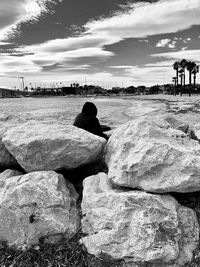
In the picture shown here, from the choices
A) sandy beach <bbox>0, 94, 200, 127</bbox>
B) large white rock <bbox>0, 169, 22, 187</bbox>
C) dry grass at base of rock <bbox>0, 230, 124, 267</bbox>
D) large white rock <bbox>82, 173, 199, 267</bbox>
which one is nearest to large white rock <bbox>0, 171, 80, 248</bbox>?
dry grass at base of rock <bbox>0, 230, 124, 267</bbox>

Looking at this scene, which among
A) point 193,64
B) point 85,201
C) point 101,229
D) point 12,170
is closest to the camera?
point 101,229

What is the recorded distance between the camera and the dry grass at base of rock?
375 centimetres

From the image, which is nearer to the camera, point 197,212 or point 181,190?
point 181,190

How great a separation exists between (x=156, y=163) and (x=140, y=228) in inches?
35.0

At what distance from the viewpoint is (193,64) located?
10588 centimetres

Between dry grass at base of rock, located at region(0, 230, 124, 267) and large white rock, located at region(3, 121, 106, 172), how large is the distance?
116 centimetres

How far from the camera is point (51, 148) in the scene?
463 centimetres

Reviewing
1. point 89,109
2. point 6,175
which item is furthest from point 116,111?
point 6,175

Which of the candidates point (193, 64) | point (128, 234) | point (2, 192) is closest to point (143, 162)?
point (128, 234)

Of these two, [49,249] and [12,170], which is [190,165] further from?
[12,170]

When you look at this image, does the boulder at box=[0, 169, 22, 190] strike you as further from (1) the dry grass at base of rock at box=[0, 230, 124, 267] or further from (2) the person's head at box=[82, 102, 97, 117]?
(2) the person's head at box=[82, 102, 97, 117]

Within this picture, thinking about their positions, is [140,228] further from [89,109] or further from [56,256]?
[89,109]

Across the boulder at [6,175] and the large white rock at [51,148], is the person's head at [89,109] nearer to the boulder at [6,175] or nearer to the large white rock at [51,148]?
the large white rock at [51,148]

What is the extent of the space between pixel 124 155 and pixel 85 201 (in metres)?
0.88
